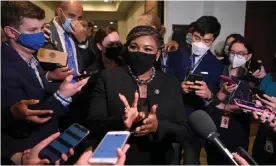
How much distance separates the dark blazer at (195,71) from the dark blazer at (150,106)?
1.53ft

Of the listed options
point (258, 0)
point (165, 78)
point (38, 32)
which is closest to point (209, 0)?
point (258, 0)

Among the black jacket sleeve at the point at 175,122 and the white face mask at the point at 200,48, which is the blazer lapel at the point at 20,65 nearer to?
the black jacket sleeve at the point at 175,122

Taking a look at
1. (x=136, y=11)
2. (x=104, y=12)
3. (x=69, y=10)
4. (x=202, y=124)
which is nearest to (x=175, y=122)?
(x=202, y=124)

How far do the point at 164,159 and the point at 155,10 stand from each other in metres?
2.81

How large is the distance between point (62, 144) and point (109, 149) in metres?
0.20

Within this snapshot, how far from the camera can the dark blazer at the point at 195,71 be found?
5.94ft

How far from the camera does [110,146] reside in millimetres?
857

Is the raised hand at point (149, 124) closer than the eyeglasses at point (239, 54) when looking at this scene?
Yes

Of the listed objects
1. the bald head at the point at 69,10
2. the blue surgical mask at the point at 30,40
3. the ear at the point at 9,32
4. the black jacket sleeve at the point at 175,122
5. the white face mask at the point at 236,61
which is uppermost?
the bald head at the point at 69,10

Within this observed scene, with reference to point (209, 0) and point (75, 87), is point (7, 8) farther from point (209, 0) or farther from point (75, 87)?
point (209, 0)

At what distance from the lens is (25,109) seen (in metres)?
1.10

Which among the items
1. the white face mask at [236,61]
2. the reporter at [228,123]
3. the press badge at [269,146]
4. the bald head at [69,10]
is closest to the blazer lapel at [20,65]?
the bald head at [69,10]

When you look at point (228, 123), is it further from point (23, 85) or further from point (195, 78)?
point (23, 85)

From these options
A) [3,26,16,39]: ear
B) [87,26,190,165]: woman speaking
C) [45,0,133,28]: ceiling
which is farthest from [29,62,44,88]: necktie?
[45,0,133,28]: ceiling
